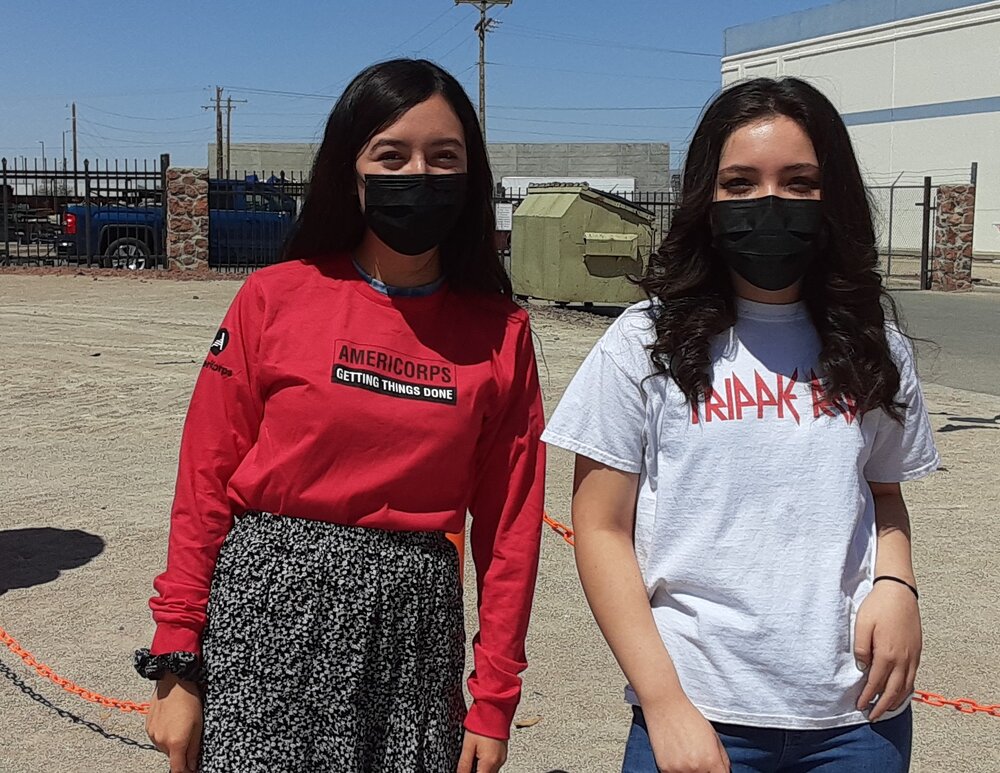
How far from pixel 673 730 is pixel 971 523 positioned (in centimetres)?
531

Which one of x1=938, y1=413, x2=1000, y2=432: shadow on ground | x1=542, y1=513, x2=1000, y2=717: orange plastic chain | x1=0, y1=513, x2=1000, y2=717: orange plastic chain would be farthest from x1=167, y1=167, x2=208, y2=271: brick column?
x1=542, y1=513, x2=1000, y2=717: orange plastic chain

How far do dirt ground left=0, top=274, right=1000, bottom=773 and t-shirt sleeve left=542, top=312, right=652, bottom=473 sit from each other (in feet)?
6.93

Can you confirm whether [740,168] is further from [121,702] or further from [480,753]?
[121,702]

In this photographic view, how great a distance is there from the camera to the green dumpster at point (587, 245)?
16781 millimetres

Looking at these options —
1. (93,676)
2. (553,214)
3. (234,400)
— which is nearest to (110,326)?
(553,214)

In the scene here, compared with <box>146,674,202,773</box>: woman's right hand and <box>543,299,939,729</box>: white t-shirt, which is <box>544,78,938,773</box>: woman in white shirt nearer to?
<box>543,299,939,729</box>: white t-shirt

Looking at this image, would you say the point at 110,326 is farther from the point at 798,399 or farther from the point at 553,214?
the point at 798,399

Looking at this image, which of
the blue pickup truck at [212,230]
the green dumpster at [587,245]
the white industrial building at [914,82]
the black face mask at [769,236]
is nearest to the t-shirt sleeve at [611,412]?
the black face mask at [769,236]

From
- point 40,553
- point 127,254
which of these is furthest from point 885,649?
point 127,254

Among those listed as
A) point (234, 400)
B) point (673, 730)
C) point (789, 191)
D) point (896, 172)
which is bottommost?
point (673, 730)

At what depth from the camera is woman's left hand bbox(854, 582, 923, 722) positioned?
6.26 feet

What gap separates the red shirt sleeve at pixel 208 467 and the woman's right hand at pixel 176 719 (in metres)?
0.07

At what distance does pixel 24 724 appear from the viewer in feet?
13.3

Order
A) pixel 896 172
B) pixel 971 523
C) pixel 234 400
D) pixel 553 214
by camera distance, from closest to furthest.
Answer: pixel 234 400, pixel 971 523, pixel 553 214, pixel 896 172
